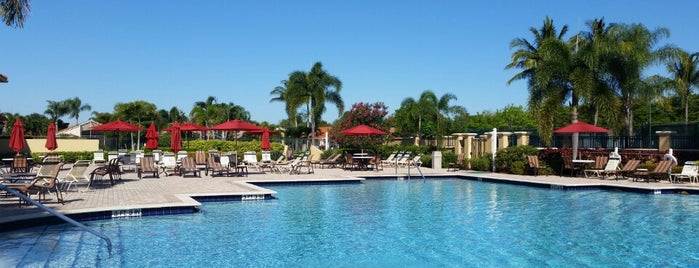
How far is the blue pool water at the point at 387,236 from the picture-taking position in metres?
7.57

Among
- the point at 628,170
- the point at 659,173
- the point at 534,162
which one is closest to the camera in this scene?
the point at 659,173

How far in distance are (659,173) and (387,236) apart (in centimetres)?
1281

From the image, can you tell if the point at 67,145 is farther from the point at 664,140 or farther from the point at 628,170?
the point at 664,140

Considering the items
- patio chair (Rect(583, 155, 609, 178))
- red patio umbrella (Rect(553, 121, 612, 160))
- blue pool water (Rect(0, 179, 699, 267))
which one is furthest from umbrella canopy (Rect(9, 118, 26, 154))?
patio chair (Rect(583, 155, 609, 178))

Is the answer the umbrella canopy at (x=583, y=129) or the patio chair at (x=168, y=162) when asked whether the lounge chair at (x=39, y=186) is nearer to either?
the patio chair at (x=168, y=162)

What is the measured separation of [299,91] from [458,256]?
29.1 meters

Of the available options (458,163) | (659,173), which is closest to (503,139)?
(458,163)

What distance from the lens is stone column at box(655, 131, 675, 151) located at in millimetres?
20094

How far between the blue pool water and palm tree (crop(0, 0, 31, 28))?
20.4 feet

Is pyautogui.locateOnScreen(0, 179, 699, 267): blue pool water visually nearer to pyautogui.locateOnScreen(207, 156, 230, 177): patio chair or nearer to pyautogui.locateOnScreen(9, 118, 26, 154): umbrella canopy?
pyautogui.locateOnScreen(207, 156, 230, 177): patio chair

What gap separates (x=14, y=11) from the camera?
12742 millimetres

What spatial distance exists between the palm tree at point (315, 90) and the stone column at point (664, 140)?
810 inches

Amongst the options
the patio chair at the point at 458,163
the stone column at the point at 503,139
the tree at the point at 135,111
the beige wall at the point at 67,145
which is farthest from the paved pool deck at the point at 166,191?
the tree at the point at 135,111

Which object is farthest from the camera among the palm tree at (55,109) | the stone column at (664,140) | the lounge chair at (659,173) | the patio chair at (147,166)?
the palm tree at (55,109)
